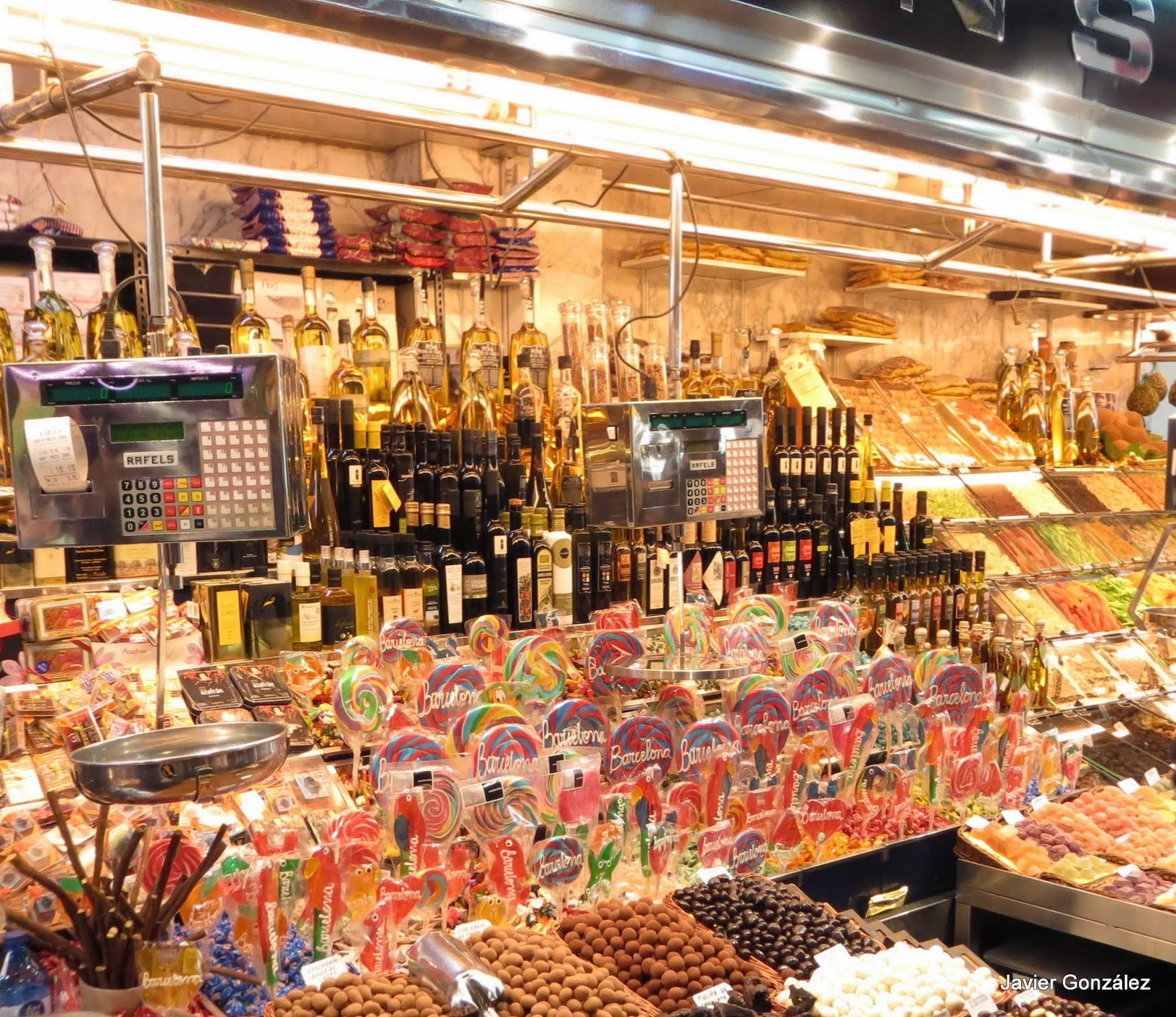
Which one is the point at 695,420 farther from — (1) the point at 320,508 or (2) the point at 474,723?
(1) the point at 320,508

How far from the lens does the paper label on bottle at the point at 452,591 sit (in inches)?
125

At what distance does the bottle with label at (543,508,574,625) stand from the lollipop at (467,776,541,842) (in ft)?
3.63

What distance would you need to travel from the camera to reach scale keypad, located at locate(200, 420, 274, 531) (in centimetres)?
162

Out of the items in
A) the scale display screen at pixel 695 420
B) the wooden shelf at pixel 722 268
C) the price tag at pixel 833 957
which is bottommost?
the price tag at pixel 833 957

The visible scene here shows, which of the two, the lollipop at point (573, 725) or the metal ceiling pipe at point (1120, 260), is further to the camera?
the metal ceiling pipe at point (1120, 260)

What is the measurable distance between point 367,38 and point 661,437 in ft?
4.20

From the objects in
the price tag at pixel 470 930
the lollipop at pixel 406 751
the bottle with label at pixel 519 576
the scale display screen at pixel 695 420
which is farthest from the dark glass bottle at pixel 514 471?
A: the price tag at pixel 470 930

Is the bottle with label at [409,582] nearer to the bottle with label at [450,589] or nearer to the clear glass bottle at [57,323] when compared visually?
the bottle with label at [450,589]

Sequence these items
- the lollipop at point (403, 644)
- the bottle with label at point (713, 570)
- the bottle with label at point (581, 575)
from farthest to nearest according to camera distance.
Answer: the bottle with label at point (713, 570)
the bottle with label at point (581, 575)
the lollipop at point (403, 644)

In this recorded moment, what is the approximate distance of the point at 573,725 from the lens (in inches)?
101

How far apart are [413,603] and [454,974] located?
1.37 m

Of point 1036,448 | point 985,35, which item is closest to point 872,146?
point 985,35

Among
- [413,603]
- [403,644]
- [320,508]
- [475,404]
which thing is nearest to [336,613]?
[413,603]

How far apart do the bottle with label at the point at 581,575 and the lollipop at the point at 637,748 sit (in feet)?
2.75
